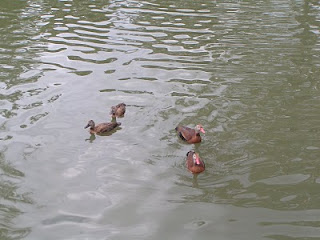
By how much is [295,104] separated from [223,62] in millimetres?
2724

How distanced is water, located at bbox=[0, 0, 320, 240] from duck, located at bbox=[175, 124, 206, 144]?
5.5 inches

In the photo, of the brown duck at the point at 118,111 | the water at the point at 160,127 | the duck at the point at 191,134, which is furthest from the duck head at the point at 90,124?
the duck at the point at 191,134

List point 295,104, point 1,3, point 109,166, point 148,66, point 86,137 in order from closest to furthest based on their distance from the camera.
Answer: point 109,166
point 86,137
point 295,104
point 148,66
point 1,3

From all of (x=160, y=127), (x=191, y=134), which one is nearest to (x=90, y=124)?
Result: (x=160, y=127)

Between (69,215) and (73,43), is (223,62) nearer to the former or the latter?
(73,43)

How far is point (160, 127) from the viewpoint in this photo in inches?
332

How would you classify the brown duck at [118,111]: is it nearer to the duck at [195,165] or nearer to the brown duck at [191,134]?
the brown duck at [191,134]

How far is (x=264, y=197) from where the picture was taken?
21.2ft

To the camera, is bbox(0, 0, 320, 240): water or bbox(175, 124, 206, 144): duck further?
bbox(175, 124, 206, 144): duck

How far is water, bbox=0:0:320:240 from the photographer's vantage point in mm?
6141

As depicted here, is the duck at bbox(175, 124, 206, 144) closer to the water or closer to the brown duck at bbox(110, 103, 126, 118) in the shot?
the water

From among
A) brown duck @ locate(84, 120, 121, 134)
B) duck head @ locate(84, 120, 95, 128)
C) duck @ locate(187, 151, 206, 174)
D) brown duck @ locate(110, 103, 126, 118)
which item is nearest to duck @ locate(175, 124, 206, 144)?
duck @ locate(187, 151, 206, 174)

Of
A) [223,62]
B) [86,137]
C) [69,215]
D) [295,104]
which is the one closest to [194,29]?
[223,62]

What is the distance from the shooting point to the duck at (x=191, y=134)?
7727mm
